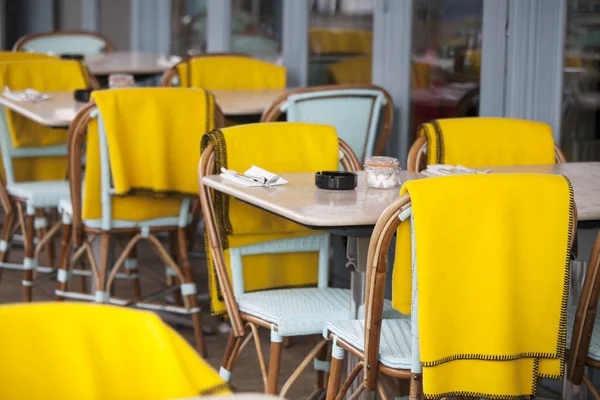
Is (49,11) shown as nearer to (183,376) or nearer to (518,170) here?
(518,170)

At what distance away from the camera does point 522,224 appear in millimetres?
2209

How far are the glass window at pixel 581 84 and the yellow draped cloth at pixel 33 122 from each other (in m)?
2.03

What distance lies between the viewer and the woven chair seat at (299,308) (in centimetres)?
271

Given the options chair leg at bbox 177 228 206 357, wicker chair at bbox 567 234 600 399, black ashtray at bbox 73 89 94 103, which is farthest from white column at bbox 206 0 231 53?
wicker chair at bbox 567 234 600 399

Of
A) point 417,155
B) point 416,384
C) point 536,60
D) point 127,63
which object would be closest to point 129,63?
point 127,63

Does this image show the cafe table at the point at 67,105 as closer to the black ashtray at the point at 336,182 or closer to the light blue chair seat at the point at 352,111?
the light blue chair seat at the point at 352,111

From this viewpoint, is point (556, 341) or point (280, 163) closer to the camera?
point (556, 341)

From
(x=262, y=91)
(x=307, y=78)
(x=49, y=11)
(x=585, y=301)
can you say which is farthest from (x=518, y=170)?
(x=49, y=11)

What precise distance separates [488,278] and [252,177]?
2.58ft

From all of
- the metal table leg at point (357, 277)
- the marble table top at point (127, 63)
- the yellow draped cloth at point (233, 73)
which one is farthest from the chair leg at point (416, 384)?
the marble table top at point (127, 63)

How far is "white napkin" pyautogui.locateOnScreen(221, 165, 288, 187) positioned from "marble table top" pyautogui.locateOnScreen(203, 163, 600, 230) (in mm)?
20

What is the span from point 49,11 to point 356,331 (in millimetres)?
8327

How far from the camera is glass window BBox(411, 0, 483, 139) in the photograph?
3979mm

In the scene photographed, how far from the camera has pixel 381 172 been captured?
2.71 metres
